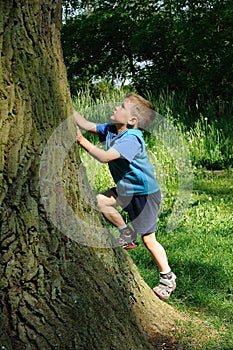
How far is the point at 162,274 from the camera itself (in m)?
3.84

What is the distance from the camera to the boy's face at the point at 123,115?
158 inches

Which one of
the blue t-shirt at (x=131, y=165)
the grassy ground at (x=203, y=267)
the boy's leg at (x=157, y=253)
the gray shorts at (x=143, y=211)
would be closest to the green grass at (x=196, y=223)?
the grassy ground at (x=203, y=267)

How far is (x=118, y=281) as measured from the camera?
9.68ft

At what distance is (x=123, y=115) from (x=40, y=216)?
1.70m

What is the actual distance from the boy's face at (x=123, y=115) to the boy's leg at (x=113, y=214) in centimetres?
50

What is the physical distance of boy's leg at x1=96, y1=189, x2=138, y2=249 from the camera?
13.4 ft

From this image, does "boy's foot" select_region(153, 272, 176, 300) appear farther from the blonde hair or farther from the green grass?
the blonde hair

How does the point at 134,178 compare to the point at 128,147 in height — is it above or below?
below

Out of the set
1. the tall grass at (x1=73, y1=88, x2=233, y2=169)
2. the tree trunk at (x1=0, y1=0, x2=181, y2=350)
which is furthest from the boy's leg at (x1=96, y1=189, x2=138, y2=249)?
the tall grass at (x1=73, y1=88, x2=233, y2=169)

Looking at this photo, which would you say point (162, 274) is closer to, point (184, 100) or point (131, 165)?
point (131, 165)

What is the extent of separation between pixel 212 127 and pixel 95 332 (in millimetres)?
7843

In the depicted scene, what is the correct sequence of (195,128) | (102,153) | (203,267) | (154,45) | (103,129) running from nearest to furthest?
(102,153) → (103,129) → (203,267) → (195,128) → (154,45)

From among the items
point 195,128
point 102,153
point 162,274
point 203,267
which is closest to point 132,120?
point 102,153

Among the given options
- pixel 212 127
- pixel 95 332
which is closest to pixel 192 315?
pixel 95 332
